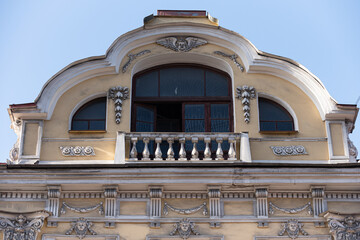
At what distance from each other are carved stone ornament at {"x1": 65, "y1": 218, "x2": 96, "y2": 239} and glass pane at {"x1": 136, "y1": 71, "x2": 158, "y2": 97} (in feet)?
10.9

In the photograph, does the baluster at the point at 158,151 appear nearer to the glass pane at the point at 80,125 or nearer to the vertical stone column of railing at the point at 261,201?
the glass pane at the point at 80,125

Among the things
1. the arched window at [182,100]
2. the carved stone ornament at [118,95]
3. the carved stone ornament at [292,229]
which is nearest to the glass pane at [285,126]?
the arched window at [182,100]

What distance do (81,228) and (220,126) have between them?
3.66 meters

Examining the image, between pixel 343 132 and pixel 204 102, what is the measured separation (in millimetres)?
2944

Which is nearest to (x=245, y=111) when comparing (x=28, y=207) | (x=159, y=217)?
(x=159, y=217)

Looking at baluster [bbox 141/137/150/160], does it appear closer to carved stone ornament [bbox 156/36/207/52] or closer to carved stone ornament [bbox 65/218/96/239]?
carved stone ornament [bbox 65/218/96/239]

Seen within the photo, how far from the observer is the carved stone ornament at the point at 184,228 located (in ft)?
44.4

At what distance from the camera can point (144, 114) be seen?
51.0ft

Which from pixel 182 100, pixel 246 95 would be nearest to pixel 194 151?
pixel 182 100

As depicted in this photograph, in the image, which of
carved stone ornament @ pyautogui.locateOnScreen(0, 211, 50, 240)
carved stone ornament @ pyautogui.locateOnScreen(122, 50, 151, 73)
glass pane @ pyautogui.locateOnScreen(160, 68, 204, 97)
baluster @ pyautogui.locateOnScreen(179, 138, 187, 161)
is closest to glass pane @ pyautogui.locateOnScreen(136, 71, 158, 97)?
glass pane @ pyautogui.locateOnScreen(160, 68, 204, 97)

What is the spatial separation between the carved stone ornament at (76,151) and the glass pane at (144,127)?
1226 millimetres

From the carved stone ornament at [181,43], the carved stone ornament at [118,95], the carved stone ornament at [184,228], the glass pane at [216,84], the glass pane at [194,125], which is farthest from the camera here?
the carved stone ornament at [181,43]

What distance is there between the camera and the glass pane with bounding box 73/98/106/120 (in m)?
15.3

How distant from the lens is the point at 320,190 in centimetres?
1377
